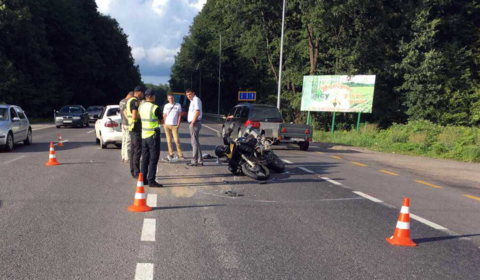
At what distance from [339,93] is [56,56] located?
41.6 metres

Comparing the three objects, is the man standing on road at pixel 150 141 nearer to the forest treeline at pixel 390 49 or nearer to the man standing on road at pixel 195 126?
the man standing on road at pixel 195 126

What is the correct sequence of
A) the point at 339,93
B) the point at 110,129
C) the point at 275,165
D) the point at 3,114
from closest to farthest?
the point at 275,165, the point at 3,114, the point at 110,129, the point at 339,93

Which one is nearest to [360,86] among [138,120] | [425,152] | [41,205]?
[425,152]

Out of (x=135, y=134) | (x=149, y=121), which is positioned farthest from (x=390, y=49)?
(x=149, y=121)

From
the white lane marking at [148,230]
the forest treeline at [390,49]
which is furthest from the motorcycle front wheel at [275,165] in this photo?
the forest treeline at [390,49]

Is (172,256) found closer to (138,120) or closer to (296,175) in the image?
(138,120)

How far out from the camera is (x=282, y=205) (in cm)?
698

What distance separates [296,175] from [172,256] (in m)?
6.17

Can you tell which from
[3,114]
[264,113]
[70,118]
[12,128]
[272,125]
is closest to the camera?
[12,128]

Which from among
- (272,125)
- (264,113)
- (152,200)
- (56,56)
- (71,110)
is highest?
(56,56)

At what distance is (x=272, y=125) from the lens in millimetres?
15852

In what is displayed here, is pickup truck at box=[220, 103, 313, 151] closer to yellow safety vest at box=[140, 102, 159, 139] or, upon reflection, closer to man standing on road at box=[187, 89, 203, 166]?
man standing on road at box=[187, 89, 203, 166]

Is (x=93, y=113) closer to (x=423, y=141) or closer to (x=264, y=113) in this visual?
(x=264, y=113)

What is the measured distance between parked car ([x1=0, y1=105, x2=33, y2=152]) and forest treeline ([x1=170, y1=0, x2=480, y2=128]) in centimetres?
1993
